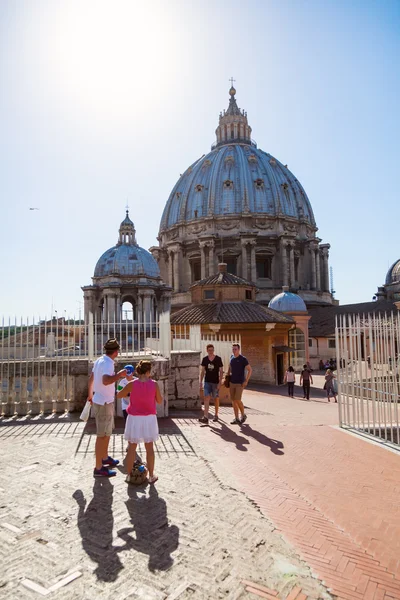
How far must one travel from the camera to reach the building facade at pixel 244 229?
172 feet

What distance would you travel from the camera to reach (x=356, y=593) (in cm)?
308

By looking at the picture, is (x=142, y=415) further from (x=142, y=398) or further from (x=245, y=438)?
(x=245, y=438)

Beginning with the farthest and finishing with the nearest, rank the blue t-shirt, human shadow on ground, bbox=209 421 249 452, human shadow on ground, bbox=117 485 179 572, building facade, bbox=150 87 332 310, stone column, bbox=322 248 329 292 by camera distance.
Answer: stone column, bbox=322 248 329 292 < building facade, bbox=150 87 332 310 < the blue t-shirt < human shadow on ground, bbox=209 421 249 452 < human shadow on ground, bbox=117 485 179 572

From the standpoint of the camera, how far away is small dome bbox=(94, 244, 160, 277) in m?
40.2

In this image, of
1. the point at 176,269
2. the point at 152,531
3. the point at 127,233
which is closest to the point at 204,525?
the point at 152,531

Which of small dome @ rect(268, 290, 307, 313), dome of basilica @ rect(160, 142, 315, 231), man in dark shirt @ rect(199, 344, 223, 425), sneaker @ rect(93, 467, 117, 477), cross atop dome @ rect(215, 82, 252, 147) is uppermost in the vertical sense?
cross atop dome @ rect(215, 82, 252, 147)

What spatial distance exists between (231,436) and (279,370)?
16.8 meters

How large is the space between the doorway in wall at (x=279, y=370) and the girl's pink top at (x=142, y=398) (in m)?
19.2

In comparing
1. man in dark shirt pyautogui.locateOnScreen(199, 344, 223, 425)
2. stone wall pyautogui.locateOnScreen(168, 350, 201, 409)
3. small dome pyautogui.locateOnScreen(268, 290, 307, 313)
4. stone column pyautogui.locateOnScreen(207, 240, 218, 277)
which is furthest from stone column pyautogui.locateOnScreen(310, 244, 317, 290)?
man in dark shirt pyautogui.locateOnScreen(199, 344, 223, 425)

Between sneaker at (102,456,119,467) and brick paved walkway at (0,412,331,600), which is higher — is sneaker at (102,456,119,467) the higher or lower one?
the higher one

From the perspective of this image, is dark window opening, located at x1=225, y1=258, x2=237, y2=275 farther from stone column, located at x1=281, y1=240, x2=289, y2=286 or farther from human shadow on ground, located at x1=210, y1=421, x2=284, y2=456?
human shadow on ground, located at x1=210, y1=421, x2=284, y2=456

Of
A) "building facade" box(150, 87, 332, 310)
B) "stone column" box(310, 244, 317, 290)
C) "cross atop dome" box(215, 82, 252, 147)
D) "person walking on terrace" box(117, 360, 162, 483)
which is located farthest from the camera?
"cross atop dome" box(215, 82, 252, 147)

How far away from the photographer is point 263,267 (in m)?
55.1

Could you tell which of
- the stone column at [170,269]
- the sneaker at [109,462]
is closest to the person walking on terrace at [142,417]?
the sneaker at [109,462]
